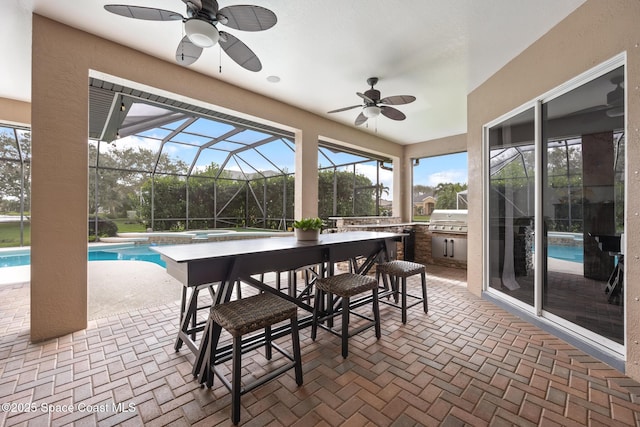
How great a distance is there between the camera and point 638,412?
62.9 inches

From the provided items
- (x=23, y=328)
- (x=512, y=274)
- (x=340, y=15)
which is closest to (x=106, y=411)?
(x=23, y=328)

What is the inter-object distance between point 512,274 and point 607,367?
1.33m

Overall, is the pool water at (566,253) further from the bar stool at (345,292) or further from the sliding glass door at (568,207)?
the bar stool at (345,292)

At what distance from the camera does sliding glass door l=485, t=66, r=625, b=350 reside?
2.17 m

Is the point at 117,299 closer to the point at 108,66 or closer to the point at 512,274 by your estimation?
the point at 108,66

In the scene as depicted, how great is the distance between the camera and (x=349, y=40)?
278 cm

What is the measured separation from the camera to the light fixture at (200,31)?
6.17 ft

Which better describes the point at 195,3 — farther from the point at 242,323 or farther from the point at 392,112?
the point at 392,112

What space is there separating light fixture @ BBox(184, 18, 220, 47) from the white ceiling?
0.64 metres

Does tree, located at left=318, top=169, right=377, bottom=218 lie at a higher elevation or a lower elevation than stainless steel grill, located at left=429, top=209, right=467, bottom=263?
higher

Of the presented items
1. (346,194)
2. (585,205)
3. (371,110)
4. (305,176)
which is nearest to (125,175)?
(346,194)

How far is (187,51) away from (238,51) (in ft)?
1.44

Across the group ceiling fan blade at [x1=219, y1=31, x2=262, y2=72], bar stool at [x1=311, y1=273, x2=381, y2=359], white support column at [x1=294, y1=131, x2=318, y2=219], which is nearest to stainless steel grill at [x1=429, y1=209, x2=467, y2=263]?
white support column at [x1=294, y1=131, x2=318, y2=219]

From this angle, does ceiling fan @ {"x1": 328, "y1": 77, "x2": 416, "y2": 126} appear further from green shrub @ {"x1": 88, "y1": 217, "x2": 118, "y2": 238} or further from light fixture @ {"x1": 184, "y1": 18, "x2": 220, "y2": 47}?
green shrub @ {"x1": 88, "y1": 217, "x2": 118, "y2": 238}
